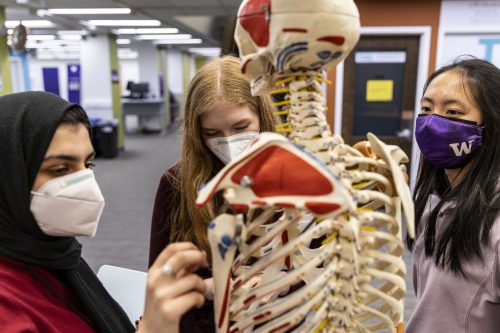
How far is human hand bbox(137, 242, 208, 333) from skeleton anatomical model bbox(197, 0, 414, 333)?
0.04 metres

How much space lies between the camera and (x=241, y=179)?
0.71m

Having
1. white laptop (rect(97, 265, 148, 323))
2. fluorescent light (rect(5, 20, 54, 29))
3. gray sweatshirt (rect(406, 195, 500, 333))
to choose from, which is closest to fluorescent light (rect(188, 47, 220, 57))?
fluorescent light (rect(5, 20, 54, 29))

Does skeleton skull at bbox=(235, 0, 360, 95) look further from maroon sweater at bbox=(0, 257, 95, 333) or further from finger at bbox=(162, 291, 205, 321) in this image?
maroon sweater at bbox=(0, 257, 95, 333)

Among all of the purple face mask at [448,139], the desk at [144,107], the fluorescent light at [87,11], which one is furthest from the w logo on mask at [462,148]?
the desk at [144,107]

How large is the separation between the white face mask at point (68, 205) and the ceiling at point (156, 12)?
204 inches

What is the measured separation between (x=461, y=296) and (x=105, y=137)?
24.7 feet

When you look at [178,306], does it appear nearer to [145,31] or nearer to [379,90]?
[379,90]

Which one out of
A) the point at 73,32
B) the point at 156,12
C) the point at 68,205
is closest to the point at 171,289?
the point at 68,205

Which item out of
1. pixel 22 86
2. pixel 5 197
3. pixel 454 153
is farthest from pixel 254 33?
pixel 22 86

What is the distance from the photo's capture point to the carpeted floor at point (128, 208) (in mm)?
3416

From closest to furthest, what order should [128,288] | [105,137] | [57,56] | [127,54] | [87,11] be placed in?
[128,288] < [87,11] < [105,137] < [57,56] < [127,54]

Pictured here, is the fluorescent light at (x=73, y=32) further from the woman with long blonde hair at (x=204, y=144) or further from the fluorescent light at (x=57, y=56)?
the woman with long blonde hair at (x=204, y=144)

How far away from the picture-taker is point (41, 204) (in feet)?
2.97

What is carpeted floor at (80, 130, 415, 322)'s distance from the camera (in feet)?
11.2
